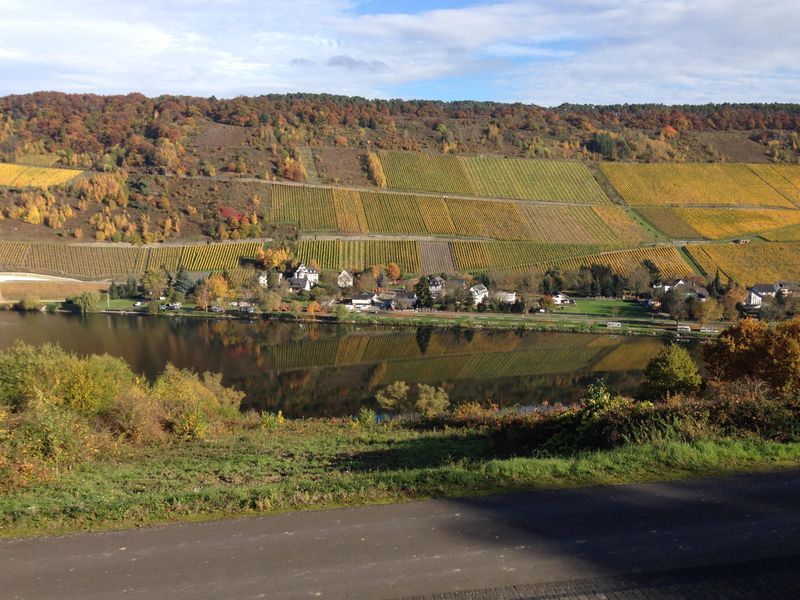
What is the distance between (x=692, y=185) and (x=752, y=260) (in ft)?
90.8

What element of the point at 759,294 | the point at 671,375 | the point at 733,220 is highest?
the point at 733,220

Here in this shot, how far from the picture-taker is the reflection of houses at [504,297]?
65.5 m

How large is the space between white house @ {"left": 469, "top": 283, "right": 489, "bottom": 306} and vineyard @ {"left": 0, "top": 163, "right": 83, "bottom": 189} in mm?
64013

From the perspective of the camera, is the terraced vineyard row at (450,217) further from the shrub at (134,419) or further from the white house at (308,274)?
the shrub at (134,419)

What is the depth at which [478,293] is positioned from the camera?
6688 cm

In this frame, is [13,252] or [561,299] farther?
[13,252]

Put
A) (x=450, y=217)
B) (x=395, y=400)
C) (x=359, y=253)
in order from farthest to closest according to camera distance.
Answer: (x=450, y=217) < (x=359, y=253) < (x=395, y=400)

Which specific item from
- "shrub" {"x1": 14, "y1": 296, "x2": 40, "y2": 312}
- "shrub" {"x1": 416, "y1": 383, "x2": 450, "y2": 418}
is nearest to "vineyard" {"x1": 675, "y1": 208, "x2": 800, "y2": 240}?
"shrub" {"x1": 416, "y1": 383, "x2": 450, "y2": 418}

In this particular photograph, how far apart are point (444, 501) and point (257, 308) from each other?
56.7 m

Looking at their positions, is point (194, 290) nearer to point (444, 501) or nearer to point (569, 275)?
point (569, 275)

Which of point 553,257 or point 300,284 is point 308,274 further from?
point 553,257

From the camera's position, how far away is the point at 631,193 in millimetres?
99625

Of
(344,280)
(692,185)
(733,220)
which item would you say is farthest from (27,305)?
(692,185)

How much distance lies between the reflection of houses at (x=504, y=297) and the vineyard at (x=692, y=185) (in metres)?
40.8
